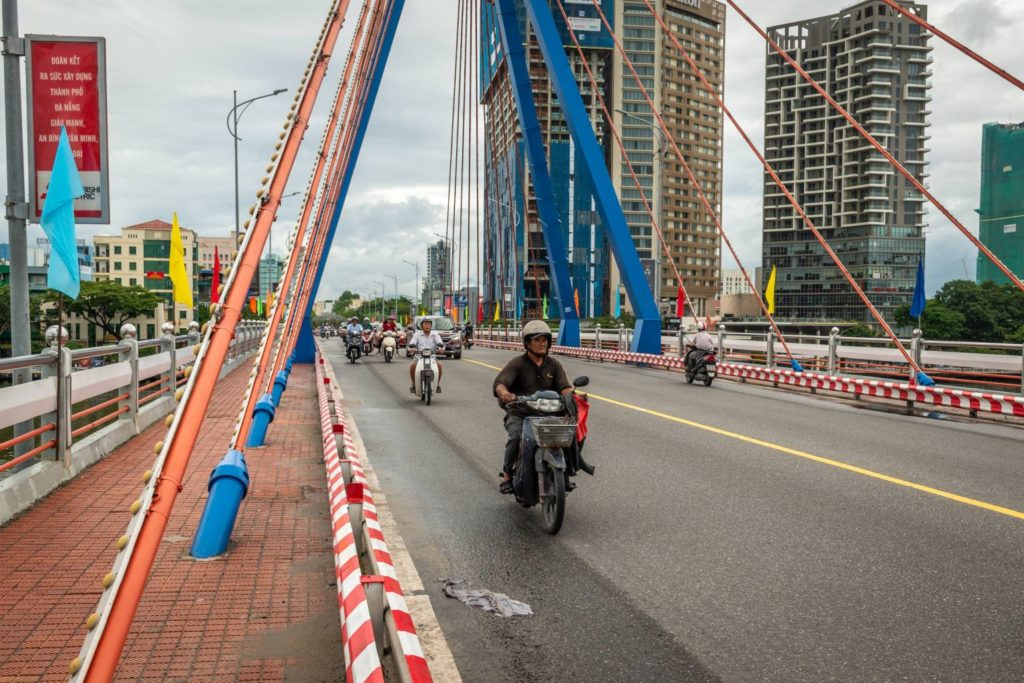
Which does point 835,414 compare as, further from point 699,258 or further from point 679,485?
point 699,258

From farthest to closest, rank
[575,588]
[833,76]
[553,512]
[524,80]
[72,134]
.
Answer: [833,76]
[524,80]
[72,134]
[553,512]
[575,588]

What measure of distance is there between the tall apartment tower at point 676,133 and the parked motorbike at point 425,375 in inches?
5202

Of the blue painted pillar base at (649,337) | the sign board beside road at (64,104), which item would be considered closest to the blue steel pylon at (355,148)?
the blue painted pillar base at (649,337)

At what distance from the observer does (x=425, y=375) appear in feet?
57.5

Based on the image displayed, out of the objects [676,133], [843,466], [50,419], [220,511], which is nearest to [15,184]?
[50,419]

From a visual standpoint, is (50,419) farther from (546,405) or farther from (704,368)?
(704,368)

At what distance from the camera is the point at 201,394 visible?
4.40m

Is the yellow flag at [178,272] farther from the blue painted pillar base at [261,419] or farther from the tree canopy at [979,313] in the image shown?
the tree canopy at [979,313]

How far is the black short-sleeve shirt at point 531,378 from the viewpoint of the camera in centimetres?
777

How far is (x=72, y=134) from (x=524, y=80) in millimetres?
26648

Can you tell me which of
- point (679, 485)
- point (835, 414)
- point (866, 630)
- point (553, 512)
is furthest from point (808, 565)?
point (835, 414)

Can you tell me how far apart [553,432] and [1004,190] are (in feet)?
322

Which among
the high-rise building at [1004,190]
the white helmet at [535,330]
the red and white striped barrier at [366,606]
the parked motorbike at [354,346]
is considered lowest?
the parked motorbike at [354,346]

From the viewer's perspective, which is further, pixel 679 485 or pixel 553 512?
pixel 679 485
